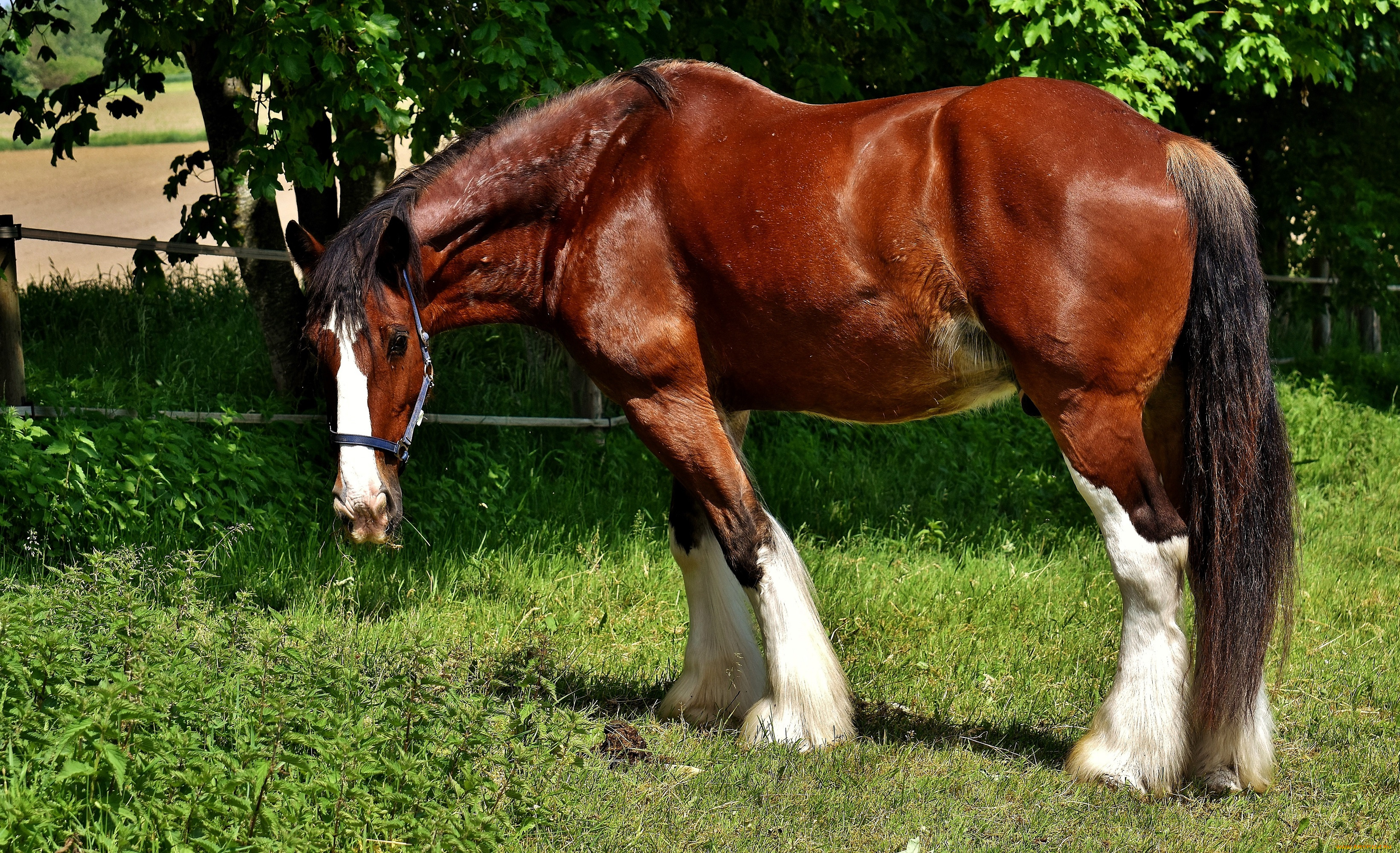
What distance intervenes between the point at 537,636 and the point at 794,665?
142 centimetres

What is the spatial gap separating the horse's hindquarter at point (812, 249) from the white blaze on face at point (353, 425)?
3.67 feet

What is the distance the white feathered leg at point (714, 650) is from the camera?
4.20m

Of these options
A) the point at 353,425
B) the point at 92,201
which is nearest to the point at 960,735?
the point at 353,425

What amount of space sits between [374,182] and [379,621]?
9.90 feet

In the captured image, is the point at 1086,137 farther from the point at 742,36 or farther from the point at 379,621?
the point at 742,36

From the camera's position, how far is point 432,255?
157 inches

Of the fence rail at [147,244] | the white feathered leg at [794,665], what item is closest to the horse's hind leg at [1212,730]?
the white feathered leg at [794,665]

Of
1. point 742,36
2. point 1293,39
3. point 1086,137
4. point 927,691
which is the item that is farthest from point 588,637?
point 1293,39

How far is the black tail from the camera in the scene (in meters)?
3.39

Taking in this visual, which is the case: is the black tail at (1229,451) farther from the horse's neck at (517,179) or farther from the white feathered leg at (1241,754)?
the horse's neck at (517,179)

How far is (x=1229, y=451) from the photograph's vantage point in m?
3.45

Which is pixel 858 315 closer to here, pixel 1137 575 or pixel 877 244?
pixel 877 244

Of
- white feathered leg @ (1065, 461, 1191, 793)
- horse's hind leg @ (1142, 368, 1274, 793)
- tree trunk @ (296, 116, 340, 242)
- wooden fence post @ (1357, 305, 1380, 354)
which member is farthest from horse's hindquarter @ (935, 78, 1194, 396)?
wooden fence post @ (1357, 305, 1380, 354)

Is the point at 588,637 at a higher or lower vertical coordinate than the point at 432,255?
lower
